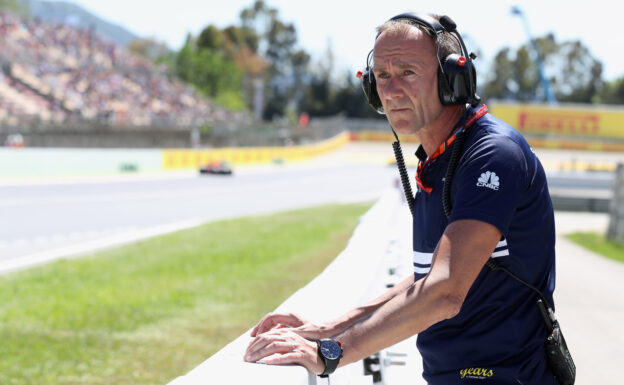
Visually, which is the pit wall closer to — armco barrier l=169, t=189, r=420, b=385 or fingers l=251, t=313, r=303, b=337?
armco barrier l=169, t=189, r=420, b=385

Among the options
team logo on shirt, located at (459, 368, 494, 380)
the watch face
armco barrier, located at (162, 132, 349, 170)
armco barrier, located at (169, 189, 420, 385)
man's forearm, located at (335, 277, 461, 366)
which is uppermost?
man's forearm, located at (335, 277, 461, 366)

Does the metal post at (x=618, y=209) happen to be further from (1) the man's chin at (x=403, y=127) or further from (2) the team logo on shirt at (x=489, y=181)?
(2) the team logo on shirt at (x=489, y=181)

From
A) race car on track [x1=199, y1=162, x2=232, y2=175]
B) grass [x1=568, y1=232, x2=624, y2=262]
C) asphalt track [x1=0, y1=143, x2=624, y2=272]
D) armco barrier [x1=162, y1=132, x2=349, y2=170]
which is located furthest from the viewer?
armco barrier [x1=162, y1=132, x2=349, y2=170]

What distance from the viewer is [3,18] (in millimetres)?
58656

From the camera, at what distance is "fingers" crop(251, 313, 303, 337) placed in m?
2.29

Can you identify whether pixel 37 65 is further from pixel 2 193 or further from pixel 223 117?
pixel 2 193

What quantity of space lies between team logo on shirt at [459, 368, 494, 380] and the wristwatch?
40 cm

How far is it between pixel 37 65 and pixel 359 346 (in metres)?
57.7

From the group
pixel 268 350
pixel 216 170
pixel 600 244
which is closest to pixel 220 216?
pixel 600 244

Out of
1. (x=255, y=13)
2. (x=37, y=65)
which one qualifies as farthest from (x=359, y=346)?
(x=255, y=13)

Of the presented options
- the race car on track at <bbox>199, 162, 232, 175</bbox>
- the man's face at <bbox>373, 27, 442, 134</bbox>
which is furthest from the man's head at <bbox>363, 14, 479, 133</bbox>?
the race car on track at <bbox>199, 162, 232, 175</bbox>

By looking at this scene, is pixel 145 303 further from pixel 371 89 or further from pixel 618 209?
pixel 618 209

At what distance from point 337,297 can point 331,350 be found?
4.39 feet

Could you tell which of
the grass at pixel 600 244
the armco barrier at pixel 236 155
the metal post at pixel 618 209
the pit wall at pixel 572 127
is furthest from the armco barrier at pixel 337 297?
the pit wall at pixel 572 127
